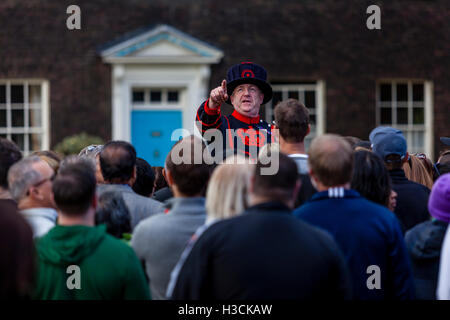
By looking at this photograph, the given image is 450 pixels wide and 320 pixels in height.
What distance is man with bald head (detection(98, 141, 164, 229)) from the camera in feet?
13.8

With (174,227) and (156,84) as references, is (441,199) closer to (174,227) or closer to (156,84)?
(174,227)

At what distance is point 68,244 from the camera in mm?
3154

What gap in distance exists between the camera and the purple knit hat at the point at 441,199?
3.67 m

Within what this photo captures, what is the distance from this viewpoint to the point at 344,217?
3.44 metres

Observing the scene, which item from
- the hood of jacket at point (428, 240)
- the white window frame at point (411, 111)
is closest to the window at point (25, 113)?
the white window frame at point (411, 111)

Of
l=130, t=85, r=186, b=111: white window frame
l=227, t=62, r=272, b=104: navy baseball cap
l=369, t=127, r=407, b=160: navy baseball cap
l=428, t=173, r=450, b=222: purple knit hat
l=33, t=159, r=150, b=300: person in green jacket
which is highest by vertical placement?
l=130, t=85, r=186, b=111: white window frame

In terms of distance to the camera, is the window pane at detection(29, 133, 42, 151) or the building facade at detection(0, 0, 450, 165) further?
the window pane at detection(29, 133, 42, 151)

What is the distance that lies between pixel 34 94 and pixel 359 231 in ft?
34.7

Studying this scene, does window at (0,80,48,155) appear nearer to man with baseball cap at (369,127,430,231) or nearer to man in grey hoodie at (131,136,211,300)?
man with baseball cap at (369,127,430,231)

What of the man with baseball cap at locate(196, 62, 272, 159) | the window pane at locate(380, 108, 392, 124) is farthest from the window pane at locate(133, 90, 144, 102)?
the man with baseball cap at locate(196, 62, 272, 159)

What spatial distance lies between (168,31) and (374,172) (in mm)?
9185

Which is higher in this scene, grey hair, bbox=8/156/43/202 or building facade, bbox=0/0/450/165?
building facade, bbox=0/0/450/165

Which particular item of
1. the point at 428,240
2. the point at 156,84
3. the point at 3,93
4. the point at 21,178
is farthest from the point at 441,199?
the point at 3,93

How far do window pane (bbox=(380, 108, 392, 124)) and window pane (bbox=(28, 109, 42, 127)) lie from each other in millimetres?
6929
